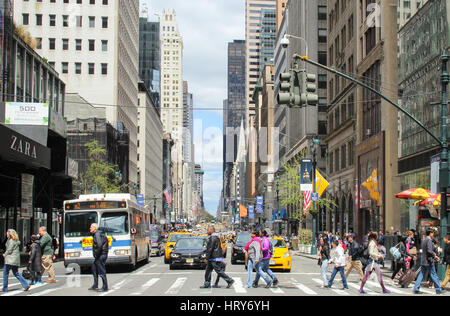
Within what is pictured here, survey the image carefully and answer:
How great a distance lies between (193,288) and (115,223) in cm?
799

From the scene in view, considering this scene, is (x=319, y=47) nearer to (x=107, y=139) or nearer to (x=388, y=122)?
(x=107, y=139)

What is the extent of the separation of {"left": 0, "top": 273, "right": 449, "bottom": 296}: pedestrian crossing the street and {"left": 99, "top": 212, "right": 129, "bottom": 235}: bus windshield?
2.70 metres

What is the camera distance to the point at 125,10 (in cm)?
10106

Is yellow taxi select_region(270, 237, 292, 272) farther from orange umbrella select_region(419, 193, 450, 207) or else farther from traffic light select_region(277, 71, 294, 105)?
traffic light select_region(277, 71, 294, 105)

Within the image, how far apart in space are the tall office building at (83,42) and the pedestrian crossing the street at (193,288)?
70.6 metres

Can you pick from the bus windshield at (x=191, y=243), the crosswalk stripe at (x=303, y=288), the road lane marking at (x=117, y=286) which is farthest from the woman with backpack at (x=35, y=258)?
the bus windshield at (x=191, y=243)

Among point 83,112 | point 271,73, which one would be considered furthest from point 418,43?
point 271,73

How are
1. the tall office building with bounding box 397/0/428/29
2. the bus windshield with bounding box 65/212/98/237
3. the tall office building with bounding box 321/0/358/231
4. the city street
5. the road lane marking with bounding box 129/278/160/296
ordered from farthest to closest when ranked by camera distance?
the tall office building with bounding box 321/0/358/231 < the tall office building with bounding box 397/0/428/29 < the bus windshield with bounding box 65/212/98/237 < the city street < the road lane marking with bounding box 129/278/160/296

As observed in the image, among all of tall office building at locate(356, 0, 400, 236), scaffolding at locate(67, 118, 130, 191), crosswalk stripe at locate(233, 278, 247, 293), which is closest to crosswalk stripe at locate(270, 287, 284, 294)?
crosswalk stripe at locate(233, 278, 247, 293)

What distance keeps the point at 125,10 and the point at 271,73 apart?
214 feet

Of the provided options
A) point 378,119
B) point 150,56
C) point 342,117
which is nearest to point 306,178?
point 378,119

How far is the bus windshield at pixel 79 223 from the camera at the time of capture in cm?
2558

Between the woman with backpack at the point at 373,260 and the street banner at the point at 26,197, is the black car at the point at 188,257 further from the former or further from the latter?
the street banner at the point at 26,197

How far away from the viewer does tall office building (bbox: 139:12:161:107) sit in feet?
564
